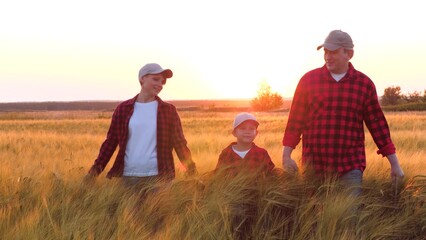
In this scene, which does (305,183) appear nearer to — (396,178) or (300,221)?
(300,221)

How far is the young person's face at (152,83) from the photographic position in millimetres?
4378

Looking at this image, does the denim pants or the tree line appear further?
the tree line

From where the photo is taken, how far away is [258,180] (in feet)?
12.6

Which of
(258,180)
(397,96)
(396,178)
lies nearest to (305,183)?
(258,180)

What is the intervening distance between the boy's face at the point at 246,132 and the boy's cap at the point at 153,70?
774mm

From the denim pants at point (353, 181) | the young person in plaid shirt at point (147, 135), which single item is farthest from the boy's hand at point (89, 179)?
the denim pants at point (353, 181)

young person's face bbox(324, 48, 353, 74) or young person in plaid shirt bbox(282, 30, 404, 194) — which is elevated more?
young person's face bbox(324, 48, 353, 74)

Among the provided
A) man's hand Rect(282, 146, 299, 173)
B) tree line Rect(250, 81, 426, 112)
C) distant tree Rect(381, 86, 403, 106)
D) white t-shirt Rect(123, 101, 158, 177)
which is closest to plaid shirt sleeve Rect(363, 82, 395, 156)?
man's hand Rect(282, 146, 299, 173)

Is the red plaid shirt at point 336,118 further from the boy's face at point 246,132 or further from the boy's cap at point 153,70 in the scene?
the boy's cap at point 153,70

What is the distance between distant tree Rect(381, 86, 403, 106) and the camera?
198 ft

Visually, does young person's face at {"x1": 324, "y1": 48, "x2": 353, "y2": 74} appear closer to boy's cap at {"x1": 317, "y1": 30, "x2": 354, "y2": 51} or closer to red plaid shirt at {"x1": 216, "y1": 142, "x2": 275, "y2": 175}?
boy's cap at {"x1": 317, "y1": 30, "x2": 354, "y2": 51}

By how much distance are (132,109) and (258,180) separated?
1322 mm

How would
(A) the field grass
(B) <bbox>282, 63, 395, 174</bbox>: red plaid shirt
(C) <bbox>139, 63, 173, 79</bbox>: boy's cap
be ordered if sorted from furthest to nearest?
(C) <bbox>139, 63, 173, 79</bbox>: boy's cap → (B) <bbox>282, 63, 395, 174</bbox>: red plaid shirt → (A) the field grass

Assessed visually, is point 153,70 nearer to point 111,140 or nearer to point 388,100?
point 111,140
